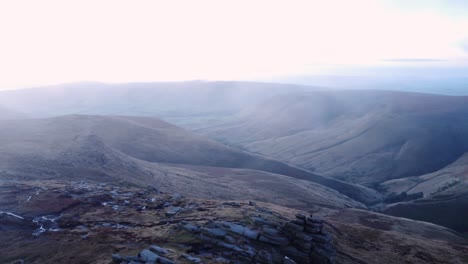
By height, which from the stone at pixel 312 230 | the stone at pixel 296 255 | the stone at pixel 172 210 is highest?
the stone at pixel 312 230

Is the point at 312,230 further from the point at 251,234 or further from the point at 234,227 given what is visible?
the point at 234,227

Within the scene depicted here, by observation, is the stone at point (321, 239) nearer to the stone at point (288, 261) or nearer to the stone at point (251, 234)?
the stone at point (288, 261)

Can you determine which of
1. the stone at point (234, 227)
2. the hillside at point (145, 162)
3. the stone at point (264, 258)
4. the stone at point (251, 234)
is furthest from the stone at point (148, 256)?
the hillside at point (145, 162)

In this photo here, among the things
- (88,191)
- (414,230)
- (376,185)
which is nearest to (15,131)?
(88,191)

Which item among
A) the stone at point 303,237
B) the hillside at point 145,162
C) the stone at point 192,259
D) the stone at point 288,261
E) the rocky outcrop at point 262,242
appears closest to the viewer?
the stone at point 192,259

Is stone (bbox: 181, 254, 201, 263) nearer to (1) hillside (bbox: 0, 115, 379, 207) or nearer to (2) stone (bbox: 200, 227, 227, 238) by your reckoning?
(2) stone (bbox: 200, 227, 227, 238)

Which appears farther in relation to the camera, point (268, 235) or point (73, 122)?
point (73, 122)

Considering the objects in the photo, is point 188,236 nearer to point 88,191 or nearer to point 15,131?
point 88,191
